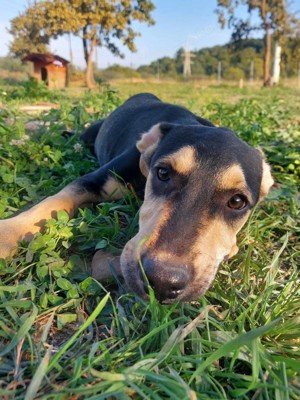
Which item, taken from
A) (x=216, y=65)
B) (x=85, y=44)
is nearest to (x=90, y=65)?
(x=85, y=44)

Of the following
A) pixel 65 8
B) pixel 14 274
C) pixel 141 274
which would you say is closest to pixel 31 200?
pixel 14 274

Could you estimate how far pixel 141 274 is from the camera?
1.93 metres

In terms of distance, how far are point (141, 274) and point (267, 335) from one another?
0.69 m

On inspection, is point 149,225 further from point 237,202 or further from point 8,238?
point 8,238

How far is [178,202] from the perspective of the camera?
7.59 feet

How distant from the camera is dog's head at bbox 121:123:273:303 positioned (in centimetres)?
191

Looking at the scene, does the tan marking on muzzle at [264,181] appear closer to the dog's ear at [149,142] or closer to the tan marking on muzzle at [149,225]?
the dog's ear at [149,142]

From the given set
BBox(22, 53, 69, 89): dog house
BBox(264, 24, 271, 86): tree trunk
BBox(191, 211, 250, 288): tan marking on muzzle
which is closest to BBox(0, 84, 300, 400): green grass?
BBox(191, 211, 250, 288): tan marking on muzzle

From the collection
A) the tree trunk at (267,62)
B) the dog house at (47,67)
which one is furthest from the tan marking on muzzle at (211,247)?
the tree trunk at (267,62)

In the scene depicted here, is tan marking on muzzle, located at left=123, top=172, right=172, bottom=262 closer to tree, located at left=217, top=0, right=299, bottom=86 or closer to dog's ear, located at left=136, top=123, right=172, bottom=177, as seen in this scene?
dog's ear, located at left=136, top=123, right=172, bottom=177

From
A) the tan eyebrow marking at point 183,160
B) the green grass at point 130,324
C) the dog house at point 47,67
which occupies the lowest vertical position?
the green grass at point 130,324

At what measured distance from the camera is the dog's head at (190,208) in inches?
75.0

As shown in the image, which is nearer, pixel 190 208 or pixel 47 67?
pixel 190 208

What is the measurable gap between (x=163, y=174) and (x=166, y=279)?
101 centimetres
